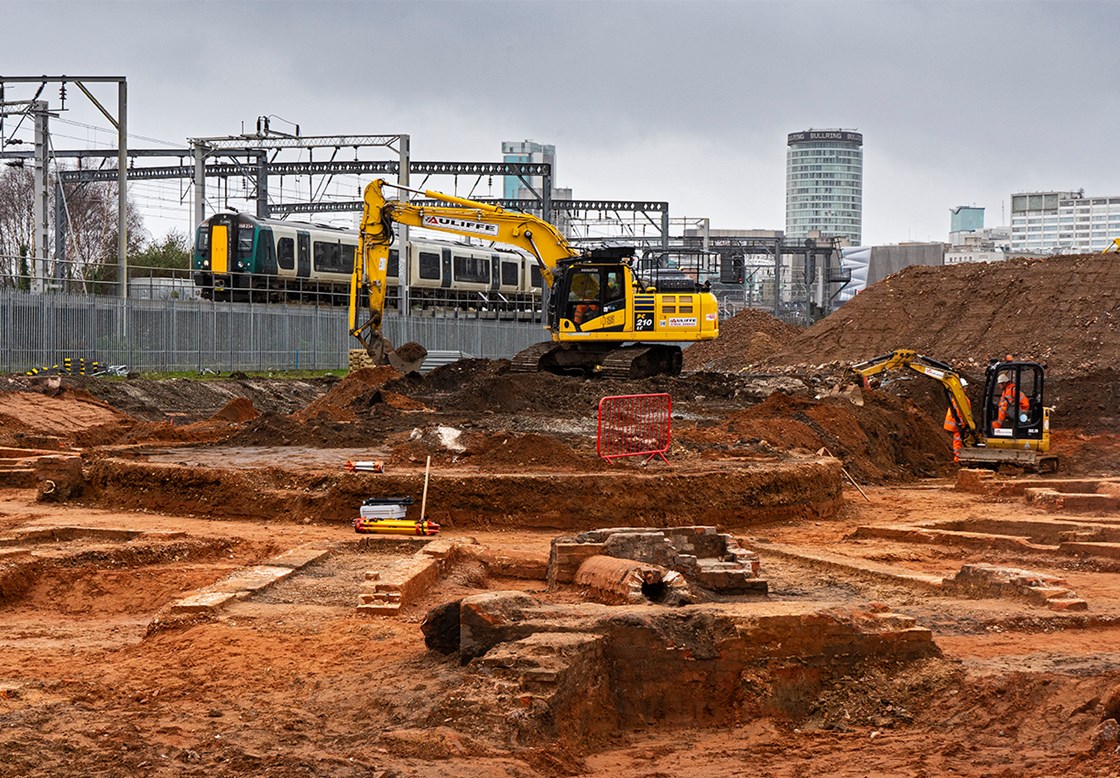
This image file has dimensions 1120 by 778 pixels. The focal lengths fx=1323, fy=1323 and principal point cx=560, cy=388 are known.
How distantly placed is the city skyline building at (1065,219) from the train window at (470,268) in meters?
89.0

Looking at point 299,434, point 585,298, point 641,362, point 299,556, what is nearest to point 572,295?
point 585,298

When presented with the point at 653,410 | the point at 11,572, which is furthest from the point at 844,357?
the point at 11,572

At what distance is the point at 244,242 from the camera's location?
38.9 metres

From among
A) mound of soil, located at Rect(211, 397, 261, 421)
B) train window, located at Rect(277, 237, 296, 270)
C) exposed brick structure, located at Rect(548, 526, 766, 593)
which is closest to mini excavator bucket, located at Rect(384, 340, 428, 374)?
mound of soil, located at Rect(211, 397, 261, 421)

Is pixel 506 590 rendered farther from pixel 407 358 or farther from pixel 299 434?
pixel 407 358

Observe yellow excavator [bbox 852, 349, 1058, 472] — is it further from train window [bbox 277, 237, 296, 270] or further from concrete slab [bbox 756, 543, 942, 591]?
train window [bbox 277, 237, 296, 270]

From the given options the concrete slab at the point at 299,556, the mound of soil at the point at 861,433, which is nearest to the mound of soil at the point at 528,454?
the mound of soil at the point at 861,433

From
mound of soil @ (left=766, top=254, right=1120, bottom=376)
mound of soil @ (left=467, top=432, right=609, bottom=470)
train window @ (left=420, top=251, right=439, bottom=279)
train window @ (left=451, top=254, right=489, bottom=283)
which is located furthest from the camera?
train window @ (left=451, top=254, right=489, bottom=283)

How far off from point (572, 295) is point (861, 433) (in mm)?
7503

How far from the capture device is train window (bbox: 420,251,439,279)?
4638cm

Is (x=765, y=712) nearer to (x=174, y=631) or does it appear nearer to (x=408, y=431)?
(x=174, y=631)

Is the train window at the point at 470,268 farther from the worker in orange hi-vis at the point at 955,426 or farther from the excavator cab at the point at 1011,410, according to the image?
the excavator cab at the point at 1011,410

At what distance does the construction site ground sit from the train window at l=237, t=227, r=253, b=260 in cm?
1433

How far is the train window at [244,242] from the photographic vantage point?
38812 mm
